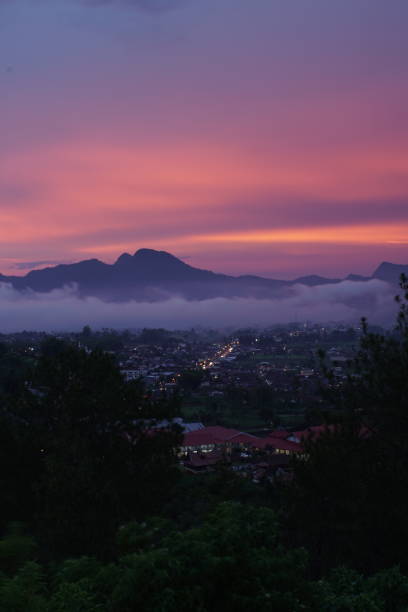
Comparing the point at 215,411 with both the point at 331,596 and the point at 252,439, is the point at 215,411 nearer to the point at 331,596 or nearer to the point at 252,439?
the point at 252,439

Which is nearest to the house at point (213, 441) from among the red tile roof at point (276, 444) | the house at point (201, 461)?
the red tile roof at point (276, 444)

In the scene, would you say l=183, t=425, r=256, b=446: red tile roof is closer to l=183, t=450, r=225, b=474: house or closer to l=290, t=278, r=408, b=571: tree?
l=183, t=450, r=225, b=474: house

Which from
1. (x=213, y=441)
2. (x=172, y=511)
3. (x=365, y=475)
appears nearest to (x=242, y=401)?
(x=213, y=441)

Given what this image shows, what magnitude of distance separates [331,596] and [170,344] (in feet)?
468

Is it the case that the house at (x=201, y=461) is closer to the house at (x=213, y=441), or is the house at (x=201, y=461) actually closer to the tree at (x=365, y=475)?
the house at (x=213, y=441)

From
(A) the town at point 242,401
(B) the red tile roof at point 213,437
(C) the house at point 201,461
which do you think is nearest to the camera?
(A) the town at point 242,401

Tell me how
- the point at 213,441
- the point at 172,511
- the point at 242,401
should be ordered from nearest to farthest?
the point at 172,511 → the point at 213,441 → the point at 242,401

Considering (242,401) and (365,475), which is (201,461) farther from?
(365,475)

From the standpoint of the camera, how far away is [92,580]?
5.58m

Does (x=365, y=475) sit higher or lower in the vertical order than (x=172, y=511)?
higher

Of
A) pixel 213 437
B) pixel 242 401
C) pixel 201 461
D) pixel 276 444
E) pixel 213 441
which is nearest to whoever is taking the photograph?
pixel 201 461

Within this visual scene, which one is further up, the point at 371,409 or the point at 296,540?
the point at 371,409

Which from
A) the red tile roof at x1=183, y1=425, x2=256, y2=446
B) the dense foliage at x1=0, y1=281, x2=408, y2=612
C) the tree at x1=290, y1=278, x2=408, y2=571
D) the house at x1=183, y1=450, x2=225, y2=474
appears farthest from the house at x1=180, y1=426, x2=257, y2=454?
the tree at x1=290, y1=278, x2=408, y2=571

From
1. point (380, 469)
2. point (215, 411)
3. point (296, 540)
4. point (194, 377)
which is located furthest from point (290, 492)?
point (194, 377)
